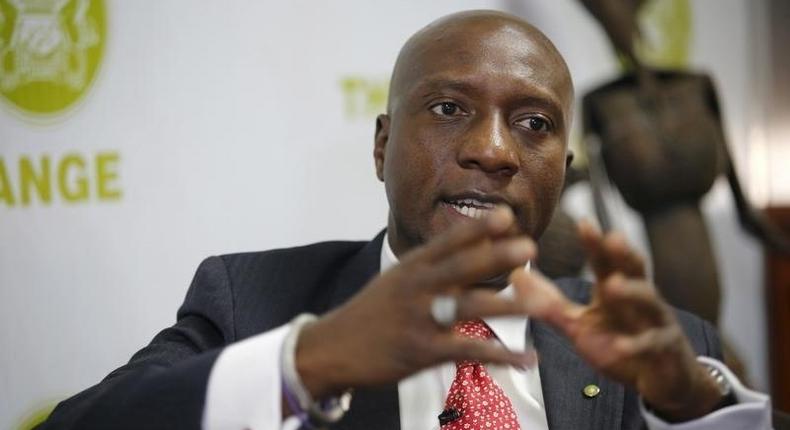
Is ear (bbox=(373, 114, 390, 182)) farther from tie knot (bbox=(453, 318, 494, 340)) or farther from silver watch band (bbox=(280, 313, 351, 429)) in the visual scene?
silver watch band (bbox=(280, 313, 351, 429))

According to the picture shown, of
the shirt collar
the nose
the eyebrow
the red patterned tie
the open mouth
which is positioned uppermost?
the eyebrow

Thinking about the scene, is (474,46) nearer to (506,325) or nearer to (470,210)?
(470,210)

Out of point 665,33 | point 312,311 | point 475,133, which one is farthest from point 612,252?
point 665,33

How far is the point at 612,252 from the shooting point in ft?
3.33

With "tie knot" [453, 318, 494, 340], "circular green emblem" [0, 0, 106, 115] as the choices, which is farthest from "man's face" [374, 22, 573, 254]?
"circular green emblem" [0, 0, 106, 115]

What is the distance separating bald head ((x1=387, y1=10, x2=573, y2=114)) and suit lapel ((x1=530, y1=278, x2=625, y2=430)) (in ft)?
1.63

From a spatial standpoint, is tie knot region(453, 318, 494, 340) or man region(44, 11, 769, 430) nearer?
man region(44, 11, 769, 430)

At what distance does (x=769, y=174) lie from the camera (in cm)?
332

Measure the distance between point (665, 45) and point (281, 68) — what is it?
1.49m

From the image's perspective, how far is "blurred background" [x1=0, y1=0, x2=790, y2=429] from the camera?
6.24 feet

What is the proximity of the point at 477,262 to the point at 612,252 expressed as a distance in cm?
19

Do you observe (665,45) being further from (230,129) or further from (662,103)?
(230,129)

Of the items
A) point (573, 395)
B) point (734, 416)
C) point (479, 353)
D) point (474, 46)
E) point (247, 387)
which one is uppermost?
point (474, 46)

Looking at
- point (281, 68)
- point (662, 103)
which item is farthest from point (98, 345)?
point (662, 103)
